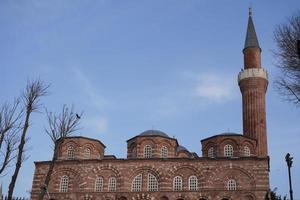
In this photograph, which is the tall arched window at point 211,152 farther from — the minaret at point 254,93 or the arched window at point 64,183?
the arched window at point 64,183

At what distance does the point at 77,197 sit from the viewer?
112ft

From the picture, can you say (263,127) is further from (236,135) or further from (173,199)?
(173,199)

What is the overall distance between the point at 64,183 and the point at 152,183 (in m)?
7.23

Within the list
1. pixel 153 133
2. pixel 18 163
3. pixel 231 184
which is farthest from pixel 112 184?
pixel 18 163

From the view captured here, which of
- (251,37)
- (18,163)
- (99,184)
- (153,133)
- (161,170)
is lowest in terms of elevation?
(18,163)

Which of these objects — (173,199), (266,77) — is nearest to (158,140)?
(173,199)

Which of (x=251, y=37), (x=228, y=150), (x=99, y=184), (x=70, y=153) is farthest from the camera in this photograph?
(x=251, y=37)

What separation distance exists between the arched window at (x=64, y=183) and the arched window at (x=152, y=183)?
264 inches

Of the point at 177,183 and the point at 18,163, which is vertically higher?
the point at 177,183

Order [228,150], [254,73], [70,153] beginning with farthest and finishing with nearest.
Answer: [254,73] → [70,153] → [228,150]

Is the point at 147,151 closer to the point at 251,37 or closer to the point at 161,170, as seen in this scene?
the point at 161,170

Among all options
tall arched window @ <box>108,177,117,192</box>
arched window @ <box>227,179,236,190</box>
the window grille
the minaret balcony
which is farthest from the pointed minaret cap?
tall arched window @ <box>108,177,117,192</box>

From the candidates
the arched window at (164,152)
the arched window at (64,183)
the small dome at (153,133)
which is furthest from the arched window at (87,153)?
the arched window at (164,152)

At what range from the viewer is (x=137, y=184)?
112 ft
